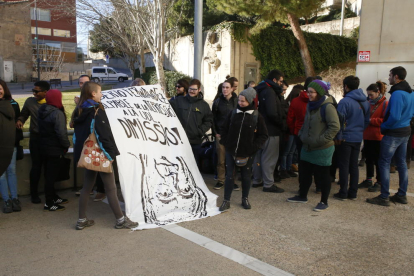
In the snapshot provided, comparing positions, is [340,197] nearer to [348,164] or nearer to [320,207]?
[348,164]

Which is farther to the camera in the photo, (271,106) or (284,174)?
(284,174)

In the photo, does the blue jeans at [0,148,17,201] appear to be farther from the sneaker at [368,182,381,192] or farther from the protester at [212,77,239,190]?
the sneaker at [368,182,381,192]

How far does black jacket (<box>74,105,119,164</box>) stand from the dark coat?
0.91m

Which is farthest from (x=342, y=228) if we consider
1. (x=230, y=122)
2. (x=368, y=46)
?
(x=368, y=46)

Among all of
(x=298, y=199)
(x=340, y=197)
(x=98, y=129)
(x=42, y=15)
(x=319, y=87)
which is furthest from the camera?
(x=42, y=15)

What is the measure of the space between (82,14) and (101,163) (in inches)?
738

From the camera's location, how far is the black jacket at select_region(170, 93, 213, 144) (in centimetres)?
593

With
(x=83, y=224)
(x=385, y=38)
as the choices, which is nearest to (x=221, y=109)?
(x=83, y=224)

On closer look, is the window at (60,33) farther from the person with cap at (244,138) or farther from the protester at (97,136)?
the person with cap at (244,138)

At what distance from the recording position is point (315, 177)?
17.7 ft

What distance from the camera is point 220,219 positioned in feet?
15.6

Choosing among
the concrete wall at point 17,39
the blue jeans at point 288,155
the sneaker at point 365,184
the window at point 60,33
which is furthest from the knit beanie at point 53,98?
the window at point 60,33

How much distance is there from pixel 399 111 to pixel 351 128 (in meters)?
0.67

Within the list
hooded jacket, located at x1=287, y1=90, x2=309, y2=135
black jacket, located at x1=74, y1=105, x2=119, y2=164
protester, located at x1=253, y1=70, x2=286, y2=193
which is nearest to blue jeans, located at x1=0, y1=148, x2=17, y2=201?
black jacket, located at x1=74, y1=105, x2=119, y2=164
